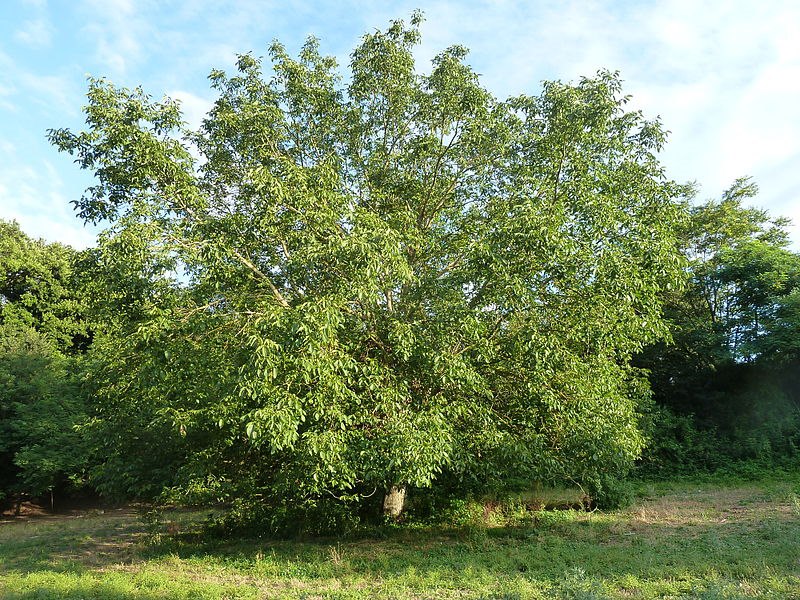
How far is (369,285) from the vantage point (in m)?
7.04

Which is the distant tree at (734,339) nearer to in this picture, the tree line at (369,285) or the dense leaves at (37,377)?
the tree line at (369,285)

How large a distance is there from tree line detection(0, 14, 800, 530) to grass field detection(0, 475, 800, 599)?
1.10 metres

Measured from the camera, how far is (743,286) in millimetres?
19281

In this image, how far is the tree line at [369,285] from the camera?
7.09 m

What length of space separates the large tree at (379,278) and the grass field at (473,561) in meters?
1.26

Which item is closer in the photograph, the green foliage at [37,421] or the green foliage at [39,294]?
the green foliage at [37,421]

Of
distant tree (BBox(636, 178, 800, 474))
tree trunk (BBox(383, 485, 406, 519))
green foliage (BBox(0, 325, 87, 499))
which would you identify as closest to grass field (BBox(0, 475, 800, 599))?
tree trunk (BBox(383, 485, 406, 519))

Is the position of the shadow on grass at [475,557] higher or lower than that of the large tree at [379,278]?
lower

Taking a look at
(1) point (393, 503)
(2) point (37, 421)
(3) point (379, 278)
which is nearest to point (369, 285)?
(3) point (379, 278)

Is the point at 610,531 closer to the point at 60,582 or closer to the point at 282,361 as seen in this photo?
the point at 282,361

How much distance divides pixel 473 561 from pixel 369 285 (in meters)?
4.55

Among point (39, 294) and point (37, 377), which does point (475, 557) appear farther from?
point (39, 294)

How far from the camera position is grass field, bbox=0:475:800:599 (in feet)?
22.0

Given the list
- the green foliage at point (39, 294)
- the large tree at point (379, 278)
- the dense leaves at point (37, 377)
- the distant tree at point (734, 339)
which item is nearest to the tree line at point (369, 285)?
the large tree at point (379, 278)
